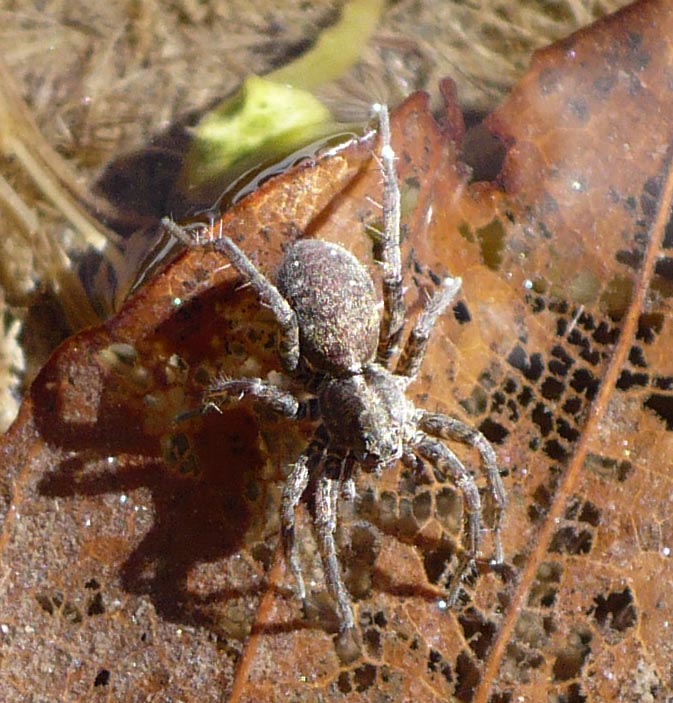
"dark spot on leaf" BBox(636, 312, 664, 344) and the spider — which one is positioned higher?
"dark spot on leaf" BBox(636, 312, 664, 344)

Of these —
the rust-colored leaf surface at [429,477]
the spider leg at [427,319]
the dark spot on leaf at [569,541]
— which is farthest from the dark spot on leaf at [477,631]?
the spider leg at [427,319]

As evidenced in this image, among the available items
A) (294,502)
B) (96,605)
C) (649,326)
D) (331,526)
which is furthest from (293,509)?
(649,326)

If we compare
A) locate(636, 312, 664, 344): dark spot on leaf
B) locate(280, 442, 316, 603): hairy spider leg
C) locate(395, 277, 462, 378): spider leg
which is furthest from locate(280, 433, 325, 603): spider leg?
locate(636, 312, 664, 344): dark spot on leaf

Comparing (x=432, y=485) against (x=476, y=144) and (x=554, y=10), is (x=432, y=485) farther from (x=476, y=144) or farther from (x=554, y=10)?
(x=554, y=10)

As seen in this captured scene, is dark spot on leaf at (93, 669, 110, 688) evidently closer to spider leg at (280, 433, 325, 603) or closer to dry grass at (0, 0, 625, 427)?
spider leg at (280, 433, 325, 603)

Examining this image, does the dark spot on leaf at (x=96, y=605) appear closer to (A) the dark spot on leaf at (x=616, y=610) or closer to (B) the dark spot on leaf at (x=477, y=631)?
(B) the dark spot on leaf at (x=477, y=631)
